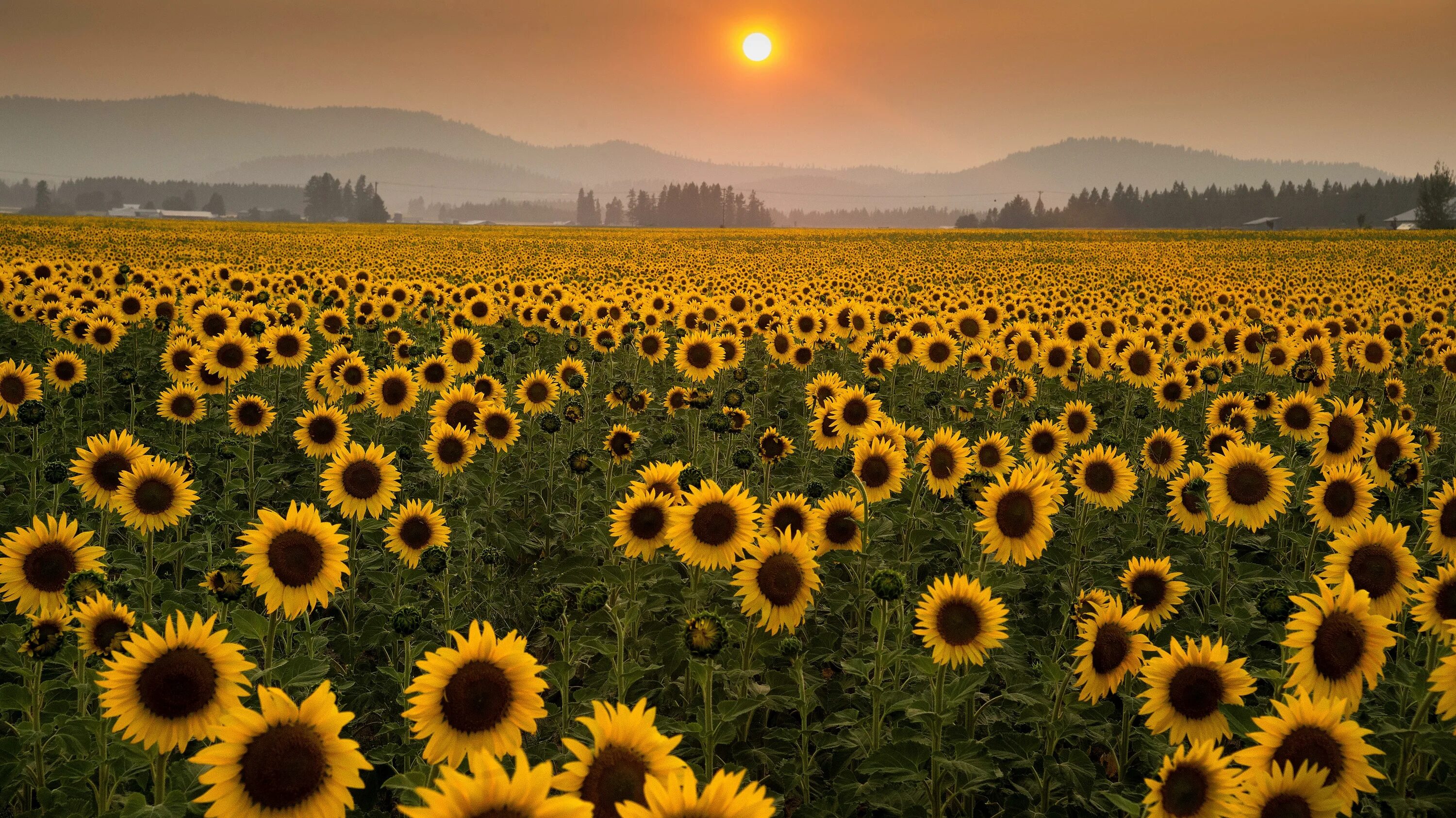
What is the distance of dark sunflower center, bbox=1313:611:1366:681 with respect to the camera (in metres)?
3.11

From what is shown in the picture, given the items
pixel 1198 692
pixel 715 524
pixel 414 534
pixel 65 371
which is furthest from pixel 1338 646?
pixel 65 371

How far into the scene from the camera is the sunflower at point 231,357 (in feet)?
26.6

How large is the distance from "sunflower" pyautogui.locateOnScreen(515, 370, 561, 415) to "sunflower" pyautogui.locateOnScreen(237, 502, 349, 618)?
4.26 meters

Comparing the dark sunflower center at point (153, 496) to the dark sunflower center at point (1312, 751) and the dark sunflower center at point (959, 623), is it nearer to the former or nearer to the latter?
the dark sunflower center at point (959, 623)

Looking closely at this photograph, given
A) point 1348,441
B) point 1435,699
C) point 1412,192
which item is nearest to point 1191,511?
point 1348,441

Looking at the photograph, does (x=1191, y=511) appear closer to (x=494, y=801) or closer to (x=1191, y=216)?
(x=494, y=801)

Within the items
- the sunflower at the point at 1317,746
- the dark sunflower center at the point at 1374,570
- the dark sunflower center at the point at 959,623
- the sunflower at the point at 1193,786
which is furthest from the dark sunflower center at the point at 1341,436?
the sunflower at the point at 1193,786

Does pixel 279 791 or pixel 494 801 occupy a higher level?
pixel 494 801

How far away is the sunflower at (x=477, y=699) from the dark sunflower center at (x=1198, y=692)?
2.57 m

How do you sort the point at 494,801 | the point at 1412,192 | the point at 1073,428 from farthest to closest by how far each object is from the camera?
the point at 1412,192
the point at 1073,428
the point at 494,801

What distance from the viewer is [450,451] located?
20.6 feet

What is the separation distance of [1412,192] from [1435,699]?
22292 cm

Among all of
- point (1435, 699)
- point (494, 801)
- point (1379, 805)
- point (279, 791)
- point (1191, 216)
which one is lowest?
point (1379, 805)

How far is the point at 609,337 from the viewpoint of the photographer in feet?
36.9
